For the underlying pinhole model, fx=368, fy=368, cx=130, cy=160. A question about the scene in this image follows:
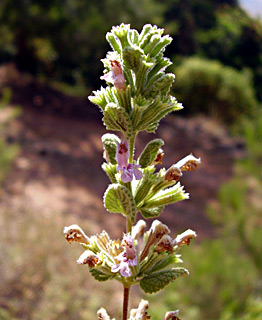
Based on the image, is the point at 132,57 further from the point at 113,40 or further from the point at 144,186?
the point at 144,186

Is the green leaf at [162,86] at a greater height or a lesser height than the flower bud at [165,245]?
greater

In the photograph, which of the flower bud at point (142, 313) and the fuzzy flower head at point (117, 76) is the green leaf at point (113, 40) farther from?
the flower bud at point (142, 313)

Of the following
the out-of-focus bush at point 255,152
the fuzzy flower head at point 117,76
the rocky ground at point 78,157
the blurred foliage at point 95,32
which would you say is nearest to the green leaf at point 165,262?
the fuzzy flower head at point 117,76

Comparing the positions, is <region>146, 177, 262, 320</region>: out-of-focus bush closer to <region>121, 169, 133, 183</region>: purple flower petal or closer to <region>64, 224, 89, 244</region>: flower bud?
<region>64, 224, 89, 244</region>: flower bud

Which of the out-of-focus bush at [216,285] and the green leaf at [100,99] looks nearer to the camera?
the green leaf at [100,99]

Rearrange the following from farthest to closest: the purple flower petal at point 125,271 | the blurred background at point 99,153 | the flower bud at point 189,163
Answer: the blurred background at point 99,153
the flower bud at point 189,163
the purple flower petal at point 125,271

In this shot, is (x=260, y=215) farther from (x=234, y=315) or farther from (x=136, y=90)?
(x=136, y=90)

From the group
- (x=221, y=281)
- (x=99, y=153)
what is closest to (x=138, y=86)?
(x=221, y=281)
